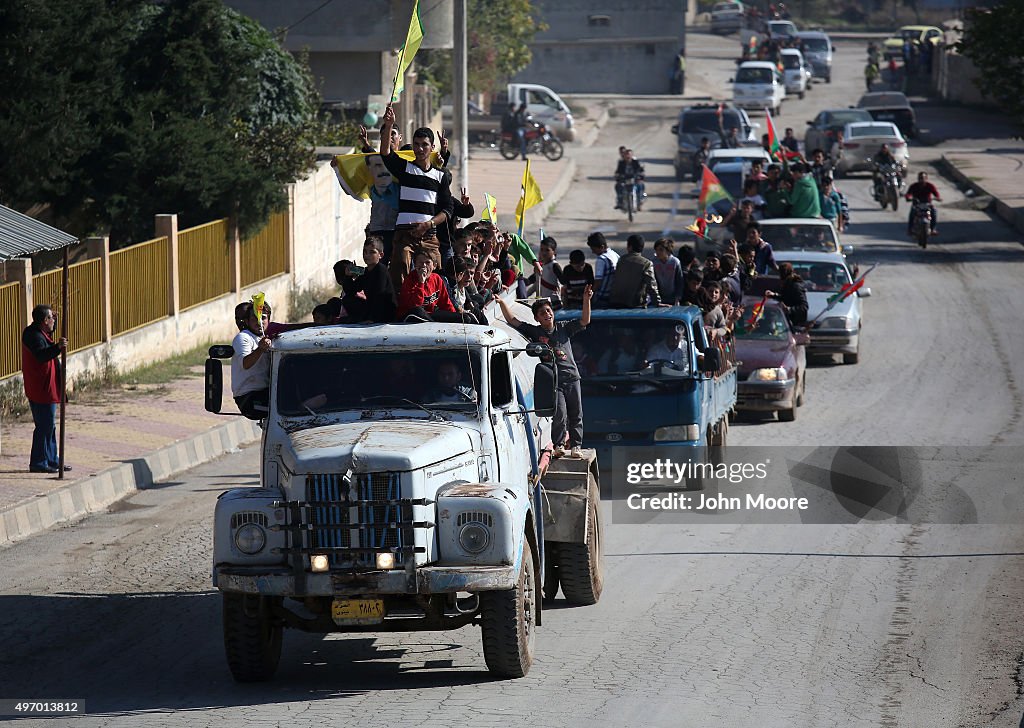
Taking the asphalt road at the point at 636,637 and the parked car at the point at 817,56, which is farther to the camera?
the parked car at the point at 817,56

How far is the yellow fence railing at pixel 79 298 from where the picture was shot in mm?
20109

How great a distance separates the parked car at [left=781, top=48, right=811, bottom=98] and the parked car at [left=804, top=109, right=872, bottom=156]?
16794 mm

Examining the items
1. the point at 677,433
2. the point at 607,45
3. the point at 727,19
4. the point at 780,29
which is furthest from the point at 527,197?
the point at 727,19

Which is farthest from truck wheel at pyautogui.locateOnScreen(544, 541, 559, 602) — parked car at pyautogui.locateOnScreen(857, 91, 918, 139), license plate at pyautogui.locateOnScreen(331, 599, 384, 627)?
parked car at pyautogui.locateOnScreen(857, 91, 918, 139)

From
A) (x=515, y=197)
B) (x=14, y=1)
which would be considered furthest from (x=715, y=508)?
(x=515, y=197)

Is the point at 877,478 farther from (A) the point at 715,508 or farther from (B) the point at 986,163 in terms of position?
(B) the point at 986,163

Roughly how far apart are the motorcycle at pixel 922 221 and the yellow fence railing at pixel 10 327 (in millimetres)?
23781

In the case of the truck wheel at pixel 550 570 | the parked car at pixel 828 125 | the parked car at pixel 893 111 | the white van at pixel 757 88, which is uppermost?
the white van at pixel 757 88

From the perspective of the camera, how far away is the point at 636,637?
10781 mm

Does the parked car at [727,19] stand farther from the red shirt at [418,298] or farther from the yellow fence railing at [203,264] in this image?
the red shirt at [418,298]

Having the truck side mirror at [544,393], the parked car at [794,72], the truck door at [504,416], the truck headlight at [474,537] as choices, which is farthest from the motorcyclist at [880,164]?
the truck headlight at [474,537]

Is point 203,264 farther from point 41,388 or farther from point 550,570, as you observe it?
point 550,570

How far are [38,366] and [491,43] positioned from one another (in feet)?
154

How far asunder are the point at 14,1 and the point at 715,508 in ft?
41.8
